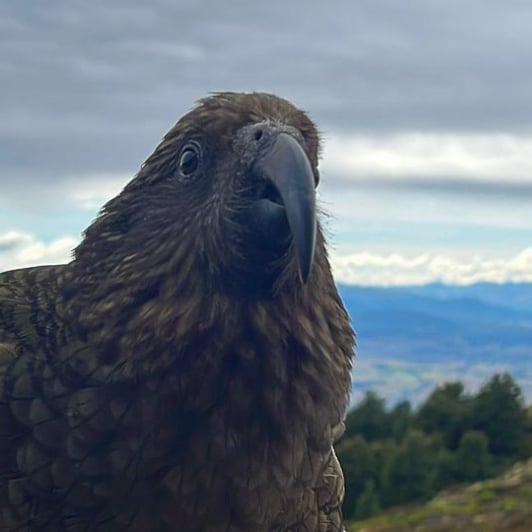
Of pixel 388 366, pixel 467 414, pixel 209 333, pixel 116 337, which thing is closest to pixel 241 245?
pixel 209 333

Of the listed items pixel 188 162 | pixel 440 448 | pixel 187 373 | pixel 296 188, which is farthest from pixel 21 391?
pixel 440 448

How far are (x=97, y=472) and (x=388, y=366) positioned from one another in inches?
7751

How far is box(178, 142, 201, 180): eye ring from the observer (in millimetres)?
3457

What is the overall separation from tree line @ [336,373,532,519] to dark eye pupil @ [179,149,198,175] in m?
11.9

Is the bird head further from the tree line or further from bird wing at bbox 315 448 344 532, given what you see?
the tree line

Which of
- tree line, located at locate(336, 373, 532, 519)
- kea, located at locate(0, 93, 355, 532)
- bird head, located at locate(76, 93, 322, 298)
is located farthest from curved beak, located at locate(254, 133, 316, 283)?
tree line, located at locate(336, 373, 532, 519)

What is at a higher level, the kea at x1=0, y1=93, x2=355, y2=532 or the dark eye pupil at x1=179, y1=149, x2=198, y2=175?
the dark eye pupil at x1=179, y1=149, x2=198, y2=175

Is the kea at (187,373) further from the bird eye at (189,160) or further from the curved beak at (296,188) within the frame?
the curved beak at (296,188)

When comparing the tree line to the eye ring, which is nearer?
the eye ring

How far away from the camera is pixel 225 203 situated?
323 cm

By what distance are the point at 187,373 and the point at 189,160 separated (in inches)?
28.3

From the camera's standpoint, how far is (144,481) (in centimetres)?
341

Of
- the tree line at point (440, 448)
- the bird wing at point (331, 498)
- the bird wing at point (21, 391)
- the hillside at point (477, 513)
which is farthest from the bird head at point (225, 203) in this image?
the tree line at point (440, 448)

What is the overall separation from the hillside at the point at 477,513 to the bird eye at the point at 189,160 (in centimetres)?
836
